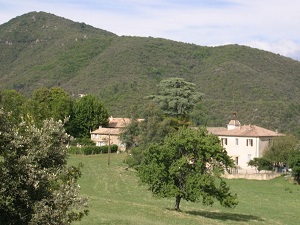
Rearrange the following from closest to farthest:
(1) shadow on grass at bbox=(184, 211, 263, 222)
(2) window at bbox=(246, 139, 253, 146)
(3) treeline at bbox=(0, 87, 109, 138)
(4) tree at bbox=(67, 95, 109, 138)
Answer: (1) shadow on grass at bbox=(184, 211, 263, 222)
(2) window at bbox=(246, 139, 253, 146)
(3) treeline at bbox=(0, 87, 109, 138)
(4) tree at bbox=(67, 95, 109, 138)

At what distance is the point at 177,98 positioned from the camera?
75.0 m

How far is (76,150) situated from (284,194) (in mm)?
34951

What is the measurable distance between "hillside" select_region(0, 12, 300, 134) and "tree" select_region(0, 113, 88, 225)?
92.4 m

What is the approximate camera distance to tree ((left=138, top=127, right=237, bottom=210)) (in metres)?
30.3

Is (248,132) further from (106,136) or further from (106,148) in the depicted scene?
(106,136)

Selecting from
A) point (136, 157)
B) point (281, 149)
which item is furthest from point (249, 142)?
point (136, 157)

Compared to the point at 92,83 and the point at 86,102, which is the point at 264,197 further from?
the point at 92,83

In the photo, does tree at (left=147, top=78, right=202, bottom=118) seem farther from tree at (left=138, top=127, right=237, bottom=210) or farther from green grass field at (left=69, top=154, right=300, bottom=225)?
tree at (left=138, top=127, right=237, bottom=210)

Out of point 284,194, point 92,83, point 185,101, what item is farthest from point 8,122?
point 92,83

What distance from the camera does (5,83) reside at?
158500mm

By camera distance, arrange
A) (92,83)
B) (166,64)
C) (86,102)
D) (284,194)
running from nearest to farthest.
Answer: (284,194), (86,102), (92,83), (166,64)

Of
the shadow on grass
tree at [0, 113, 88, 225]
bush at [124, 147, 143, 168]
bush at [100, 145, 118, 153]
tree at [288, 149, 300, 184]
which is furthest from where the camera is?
bush at [100, 145, 118, 153]

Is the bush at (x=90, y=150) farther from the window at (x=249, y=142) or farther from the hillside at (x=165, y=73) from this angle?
the hillside at (x=165, y=73)

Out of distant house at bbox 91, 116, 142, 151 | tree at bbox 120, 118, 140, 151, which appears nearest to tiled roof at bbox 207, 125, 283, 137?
tree at bbox 120, 118, 140, 151
